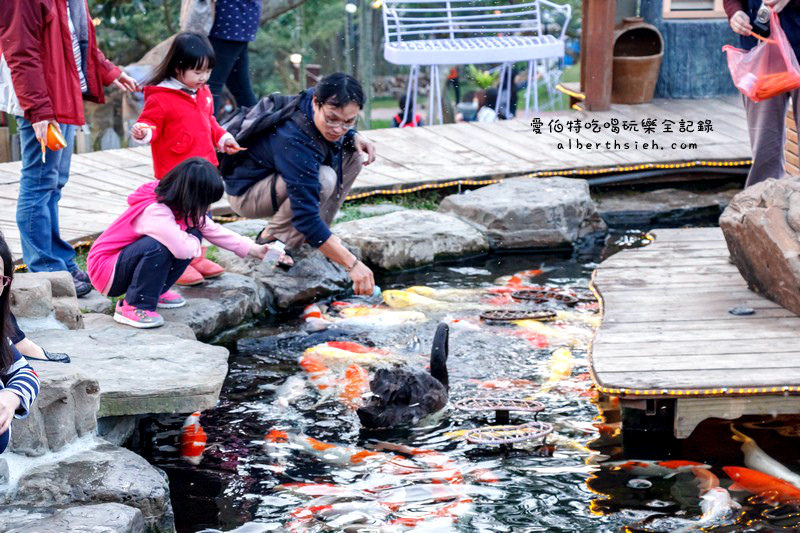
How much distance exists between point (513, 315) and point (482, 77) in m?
15.6

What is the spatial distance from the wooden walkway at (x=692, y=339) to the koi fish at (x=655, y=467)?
0.13 metres

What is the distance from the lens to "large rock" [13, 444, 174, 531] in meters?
3.77

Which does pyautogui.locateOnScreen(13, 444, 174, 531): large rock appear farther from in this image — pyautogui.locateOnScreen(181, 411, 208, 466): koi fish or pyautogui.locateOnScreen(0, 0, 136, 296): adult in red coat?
pyautogui.locateOnScreen(0, 0, 136, 296): adult in red coat

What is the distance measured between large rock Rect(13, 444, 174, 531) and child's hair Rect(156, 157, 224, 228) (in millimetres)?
1547

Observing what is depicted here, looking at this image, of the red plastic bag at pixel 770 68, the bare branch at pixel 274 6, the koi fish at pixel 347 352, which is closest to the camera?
Result: the koi fish at pixel 347 352

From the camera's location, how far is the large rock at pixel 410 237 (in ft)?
24.2

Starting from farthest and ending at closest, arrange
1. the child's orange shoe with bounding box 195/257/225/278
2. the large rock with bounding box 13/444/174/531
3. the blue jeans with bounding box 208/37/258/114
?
the blue jeans with bounding box 208/37/258/114
the child's orange shoe with bounding box 195/257/225/278
the large rock with bounding box 13/444/174/531

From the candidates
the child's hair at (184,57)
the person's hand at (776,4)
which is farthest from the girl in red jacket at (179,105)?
the person's hand at (776,4)

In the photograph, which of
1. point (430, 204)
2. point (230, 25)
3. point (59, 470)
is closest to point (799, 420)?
point (59, 470)

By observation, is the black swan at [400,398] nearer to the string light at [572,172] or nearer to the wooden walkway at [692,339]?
the wooden walkway at [692,339]

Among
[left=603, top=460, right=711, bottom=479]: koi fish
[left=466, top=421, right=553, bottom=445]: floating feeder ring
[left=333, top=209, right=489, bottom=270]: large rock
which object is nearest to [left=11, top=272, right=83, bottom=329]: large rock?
[left=466, top=421, right=553, bottom=445]: floating feeder ring

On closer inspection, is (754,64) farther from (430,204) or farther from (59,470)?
(59,470)

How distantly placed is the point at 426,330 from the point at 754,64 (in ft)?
7.99

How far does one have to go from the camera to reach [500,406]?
481cm
